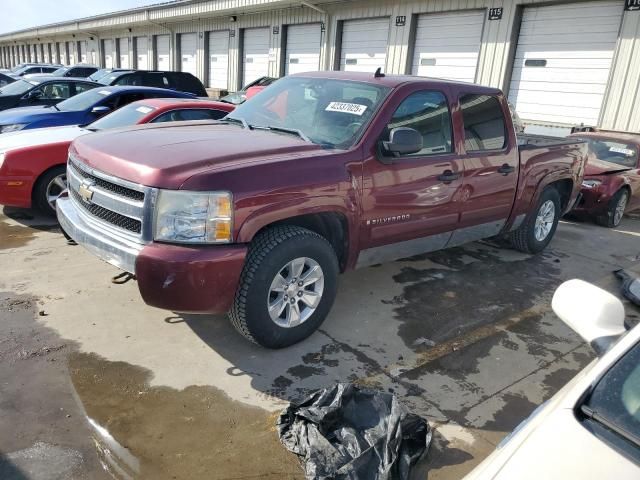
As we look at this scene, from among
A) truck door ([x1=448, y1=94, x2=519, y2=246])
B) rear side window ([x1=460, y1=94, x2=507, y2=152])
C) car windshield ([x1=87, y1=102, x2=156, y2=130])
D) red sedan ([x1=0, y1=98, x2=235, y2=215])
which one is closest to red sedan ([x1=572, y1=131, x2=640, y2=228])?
truck door ([x1=448, y1=94, x2=519, y2=246])

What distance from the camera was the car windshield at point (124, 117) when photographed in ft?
21.6

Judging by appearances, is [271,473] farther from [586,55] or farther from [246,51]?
[246,51]

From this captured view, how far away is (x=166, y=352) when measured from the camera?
3502mm

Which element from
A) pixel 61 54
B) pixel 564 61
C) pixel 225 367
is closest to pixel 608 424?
pixel 225 367

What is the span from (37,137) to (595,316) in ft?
20.6

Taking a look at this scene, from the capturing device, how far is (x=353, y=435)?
252cm

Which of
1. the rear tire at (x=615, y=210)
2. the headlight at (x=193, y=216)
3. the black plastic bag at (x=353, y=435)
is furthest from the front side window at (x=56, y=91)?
the black plastic bag at (x=353, y=435)

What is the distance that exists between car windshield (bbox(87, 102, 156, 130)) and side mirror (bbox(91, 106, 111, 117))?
0.89 metres

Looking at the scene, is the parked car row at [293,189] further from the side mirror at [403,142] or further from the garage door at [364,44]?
the garage door at [364,44]

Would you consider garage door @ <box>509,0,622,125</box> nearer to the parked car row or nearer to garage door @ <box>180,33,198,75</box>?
the parked car row

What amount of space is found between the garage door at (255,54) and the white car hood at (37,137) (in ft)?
48.9

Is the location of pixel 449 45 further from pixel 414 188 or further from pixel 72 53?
pixel 72 53

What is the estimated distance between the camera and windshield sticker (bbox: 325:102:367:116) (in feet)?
13.0

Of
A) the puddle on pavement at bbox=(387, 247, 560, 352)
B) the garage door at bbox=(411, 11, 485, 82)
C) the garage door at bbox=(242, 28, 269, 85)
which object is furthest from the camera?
the garage door at bbox=(242, 28, 269, 85)
